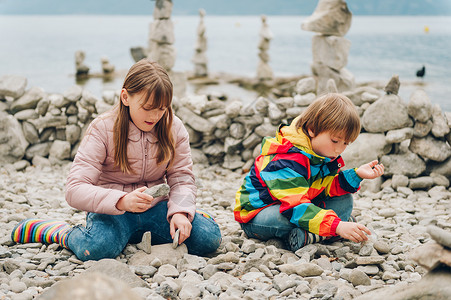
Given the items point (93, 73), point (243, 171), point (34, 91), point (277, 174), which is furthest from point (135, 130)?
Answer: point (93, 73)

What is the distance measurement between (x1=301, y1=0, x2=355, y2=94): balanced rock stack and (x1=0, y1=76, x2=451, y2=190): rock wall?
260cm

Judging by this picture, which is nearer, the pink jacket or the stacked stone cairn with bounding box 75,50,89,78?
the pink jacket

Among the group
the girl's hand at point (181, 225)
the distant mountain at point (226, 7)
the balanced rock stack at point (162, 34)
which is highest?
the distant mountain at point (226, 7)

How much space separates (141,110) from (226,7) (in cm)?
17713

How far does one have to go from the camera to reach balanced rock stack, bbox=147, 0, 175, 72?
11221mm

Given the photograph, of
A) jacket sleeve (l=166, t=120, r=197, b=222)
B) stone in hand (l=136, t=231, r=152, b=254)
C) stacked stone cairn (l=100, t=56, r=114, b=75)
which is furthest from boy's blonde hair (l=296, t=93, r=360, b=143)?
stacked stone cairn (l=100, t=56, r=114, b=75)

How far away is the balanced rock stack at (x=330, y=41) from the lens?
8.13 metres

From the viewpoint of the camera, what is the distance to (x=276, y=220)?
3.19 meters

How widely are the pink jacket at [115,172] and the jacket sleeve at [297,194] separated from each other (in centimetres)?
59

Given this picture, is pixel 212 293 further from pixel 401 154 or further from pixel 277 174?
pixel 401 154

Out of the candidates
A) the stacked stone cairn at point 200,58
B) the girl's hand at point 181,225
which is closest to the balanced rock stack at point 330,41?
the girl's hand at point 181,225

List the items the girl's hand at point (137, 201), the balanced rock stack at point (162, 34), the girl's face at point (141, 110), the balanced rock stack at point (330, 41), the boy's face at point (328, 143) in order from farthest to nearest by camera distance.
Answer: the balanced rock stack at point (162, 34) → the balanced rock stack at point (330, 41) → the boy's face at point (328, 143) → the girl's face at point (141, 110) → the girl's hand at point (137, 201)

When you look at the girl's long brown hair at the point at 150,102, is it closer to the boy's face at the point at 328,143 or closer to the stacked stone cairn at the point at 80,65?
the boy's face at the point at 328,143

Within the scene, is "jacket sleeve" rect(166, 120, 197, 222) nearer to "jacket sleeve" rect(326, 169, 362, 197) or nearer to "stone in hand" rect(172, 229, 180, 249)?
"stone in hand" rect(172, 229, 180, 249)
